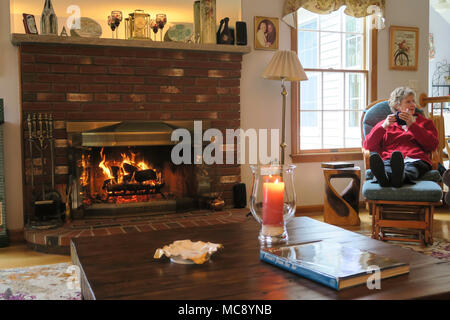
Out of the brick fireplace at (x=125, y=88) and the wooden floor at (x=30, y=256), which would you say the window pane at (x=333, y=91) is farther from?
the wooden floor at (x=30, y=256)

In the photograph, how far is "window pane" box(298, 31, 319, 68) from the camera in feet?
14.5

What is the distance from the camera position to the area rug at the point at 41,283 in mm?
2344

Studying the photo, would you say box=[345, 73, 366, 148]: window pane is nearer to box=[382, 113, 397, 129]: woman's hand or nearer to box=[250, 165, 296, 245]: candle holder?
box=[382, 113, 397, 129]: woman's hand

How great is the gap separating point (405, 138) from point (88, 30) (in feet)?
8.80

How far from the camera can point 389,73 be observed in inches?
187

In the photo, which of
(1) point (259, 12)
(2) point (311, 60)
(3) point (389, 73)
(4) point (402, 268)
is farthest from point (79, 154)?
(3) point (389, 73)

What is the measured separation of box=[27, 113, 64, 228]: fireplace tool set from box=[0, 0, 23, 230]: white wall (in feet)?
0.52

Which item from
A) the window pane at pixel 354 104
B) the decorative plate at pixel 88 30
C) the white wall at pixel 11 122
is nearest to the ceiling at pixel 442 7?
the window pane at pixel 354 104

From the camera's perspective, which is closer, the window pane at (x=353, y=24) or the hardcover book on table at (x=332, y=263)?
the hardcover book on table at (x=332, y=263)

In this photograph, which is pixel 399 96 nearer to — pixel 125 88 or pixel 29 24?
pixel 125 88

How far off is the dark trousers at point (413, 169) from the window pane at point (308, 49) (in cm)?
142
